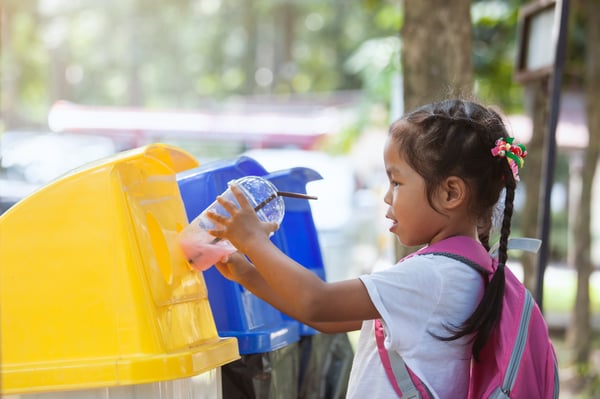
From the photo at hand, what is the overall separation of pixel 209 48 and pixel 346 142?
89.8 feet

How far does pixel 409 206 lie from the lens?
2.25 metres

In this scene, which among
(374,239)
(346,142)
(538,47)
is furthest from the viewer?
(346,142)

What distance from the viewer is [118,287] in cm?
208

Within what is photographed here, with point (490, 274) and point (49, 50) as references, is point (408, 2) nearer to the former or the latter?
point (490, 274)

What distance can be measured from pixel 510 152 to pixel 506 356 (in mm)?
513

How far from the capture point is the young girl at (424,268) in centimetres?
208

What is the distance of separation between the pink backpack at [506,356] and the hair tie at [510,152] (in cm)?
22

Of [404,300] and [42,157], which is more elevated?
[404,300]

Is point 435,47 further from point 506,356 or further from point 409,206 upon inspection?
point 506,356

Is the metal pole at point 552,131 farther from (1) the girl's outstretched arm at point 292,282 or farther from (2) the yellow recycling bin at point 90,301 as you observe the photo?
(2) the yellow recycling bin at point 90,301

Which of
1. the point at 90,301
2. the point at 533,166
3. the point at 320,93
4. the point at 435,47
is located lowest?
the point at 533,166

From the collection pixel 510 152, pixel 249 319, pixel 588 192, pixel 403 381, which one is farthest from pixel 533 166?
pixel 403 381

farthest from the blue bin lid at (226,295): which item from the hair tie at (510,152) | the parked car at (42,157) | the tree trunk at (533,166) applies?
the parked car at (42,157)

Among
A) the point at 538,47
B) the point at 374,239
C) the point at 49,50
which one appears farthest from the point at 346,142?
the point at 49,50
